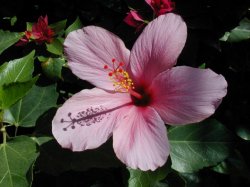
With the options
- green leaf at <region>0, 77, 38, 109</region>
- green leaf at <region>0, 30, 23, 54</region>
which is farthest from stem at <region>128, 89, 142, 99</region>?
green leaf at <region>0, 30, 23, 54</region>

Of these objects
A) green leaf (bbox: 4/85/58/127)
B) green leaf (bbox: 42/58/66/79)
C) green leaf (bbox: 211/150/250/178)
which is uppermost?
green leaf (bbox: 42/58/66/79)

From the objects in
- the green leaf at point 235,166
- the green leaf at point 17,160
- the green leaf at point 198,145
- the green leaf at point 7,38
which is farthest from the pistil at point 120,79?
the green leaf at point 235,166

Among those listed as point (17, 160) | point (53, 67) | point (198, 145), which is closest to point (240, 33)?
point (198, 145)

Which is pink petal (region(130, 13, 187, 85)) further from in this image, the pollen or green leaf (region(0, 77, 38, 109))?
green leaf (region(0, 77, 38, 109))

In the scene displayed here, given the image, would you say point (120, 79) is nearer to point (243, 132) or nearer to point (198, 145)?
point (198, 145)

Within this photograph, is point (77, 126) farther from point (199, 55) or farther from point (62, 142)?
point (199, 55)

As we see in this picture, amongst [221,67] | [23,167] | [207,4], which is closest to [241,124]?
[221,67]
